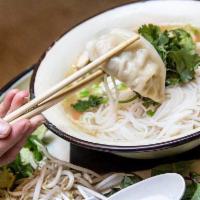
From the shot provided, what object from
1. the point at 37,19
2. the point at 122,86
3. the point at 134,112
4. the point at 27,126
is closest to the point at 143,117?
the point at 134,112

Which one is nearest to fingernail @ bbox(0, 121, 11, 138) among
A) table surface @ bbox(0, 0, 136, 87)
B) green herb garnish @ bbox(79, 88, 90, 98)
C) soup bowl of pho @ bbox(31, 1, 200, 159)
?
soup bowl of pho @ bbox(31, 1, 200, 159)

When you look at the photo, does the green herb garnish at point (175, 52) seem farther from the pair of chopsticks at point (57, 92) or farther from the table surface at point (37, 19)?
the table surface at point (37, 19)

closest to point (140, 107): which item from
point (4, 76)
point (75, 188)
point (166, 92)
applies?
point (166, 92)

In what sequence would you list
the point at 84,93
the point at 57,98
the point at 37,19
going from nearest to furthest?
the point at 57,98 < the point at 84,93 < the point at 37,19

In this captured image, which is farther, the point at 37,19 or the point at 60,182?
the point at 37,19

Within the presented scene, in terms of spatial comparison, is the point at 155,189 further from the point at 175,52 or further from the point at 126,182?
the point at 175,52

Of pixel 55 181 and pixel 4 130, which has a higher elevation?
pixel 4 130
